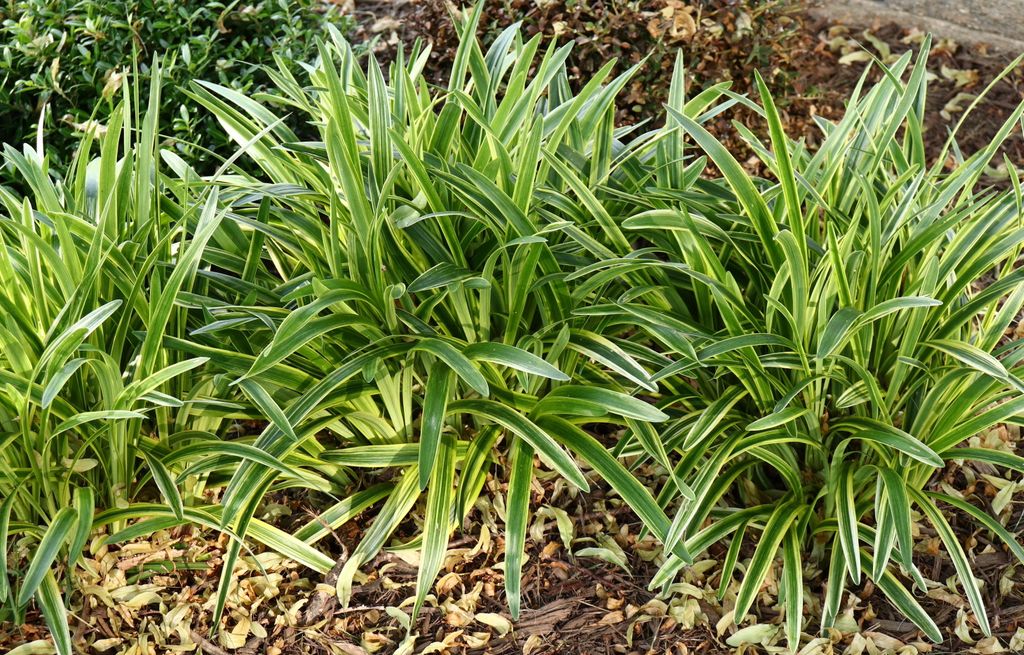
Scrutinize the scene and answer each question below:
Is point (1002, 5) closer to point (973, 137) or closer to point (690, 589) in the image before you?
point (973, 137)

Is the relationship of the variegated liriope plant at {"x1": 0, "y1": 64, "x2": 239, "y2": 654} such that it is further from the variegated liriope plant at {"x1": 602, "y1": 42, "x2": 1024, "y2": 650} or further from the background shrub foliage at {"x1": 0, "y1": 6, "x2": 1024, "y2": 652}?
the variegated liriope plant at {"x1": 602, "y1": 42, "x2": 1024, "y2": 650}

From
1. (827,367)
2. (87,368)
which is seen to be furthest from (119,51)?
(827,367)

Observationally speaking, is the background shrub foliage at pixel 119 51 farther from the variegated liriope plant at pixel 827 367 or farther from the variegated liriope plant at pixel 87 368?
the variegated liriope plant at pixel 827 367

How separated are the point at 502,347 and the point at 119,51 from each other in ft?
7.23

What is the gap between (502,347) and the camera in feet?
7.11

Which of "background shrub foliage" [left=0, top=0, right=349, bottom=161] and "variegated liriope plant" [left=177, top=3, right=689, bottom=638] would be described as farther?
"background shrub foliage" [left=0, top=0, right=349, bottom=161]

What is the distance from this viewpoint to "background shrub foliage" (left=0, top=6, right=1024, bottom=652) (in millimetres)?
2129

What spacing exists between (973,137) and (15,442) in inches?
142

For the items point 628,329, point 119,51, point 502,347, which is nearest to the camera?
point 502,347

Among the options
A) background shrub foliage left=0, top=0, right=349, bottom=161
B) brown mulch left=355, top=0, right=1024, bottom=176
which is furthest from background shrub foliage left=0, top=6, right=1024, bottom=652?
background shrub foliage left=0, top=0, right=349, bottom=161

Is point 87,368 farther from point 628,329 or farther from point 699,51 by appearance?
point 699,51

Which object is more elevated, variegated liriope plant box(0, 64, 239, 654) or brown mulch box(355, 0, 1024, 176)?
brown mulch box(355, 0, 1024, 176)

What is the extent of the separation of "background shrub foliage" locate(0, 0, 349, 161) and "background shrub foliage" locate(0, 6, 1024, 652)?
1.07 metres

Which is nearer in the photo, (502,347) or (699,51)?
(502,347)
